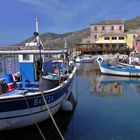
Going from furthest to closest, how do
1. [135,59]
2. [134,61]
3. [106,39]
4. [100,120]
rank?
[106,39]
[135,59]
[134,61]
[100,120]

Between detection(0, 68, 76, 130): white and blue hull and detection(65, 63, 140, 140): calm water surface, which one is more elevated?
detection(0, 68, 76, 130): white and blue hull

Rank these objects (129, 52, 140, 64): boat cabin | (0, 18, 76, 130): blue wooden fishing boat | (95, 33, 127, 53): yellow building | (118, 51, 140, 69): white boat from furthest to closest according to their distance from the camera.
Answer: (95, 33, 127, 53): yellow building
(129, 52, 140, 64): boat cabin
(118, 51, 140, 69): white boat
(0, 18, 76, 130): blue wooden fishing boat

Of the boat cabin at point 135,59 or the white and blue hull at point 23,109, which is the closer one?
the white and blue hull at point 23,109

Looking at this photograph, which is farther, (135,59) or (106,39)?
(106,39)

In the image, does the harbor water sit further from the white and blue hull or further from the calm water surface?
the white and blue hull

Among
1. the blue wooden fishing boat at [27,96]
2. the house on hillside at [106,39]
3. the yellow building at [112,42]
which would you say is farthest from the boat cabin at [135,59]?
the yellow building at [112,42]

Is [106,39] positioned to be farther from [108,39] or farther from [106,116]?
[106,116]

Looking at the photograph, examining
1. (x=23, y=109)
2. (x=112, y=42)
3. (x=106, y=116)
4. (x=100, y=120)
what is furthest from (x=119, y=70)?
(x=112, y=42)

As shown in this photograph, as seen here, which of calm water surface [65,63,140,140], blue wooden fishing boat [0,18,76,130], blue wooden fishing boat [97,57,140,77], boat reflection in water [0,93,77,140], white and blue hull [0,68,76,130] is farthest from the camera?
blue wooden fishing boat [97,57,140,77]

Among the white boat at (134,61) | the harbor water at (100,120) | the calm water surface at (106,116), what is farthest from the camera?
the white boat at (134,61)

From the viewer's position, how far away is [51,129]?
13875 mm

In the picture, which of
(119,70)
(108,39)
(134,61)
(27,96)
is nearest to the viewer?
(27,96)

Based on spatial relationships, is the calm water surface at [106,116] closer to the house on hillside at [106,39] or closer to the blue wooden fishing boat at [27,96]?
the blue wooden fishing boat at [27,96]

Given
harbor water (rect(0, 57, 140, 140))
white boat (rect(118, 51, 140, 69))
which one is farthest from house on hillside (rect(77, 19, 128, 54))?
harbor water (rect(0, 57, 140, 140))
